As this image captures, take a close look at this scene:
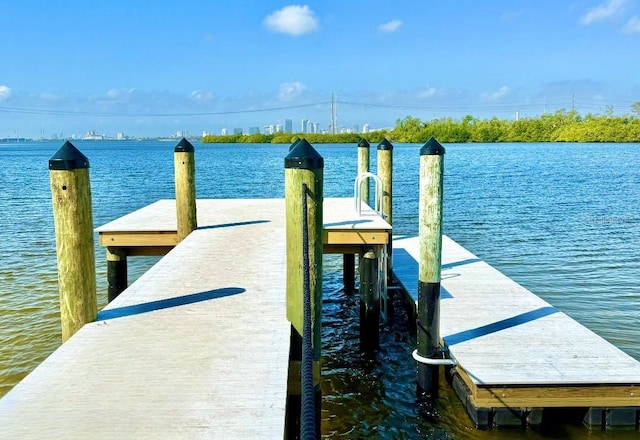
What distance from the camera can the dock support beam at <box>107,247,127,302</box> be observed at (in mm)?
9273

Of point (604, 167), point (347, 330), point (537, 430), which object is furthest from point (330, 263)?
point (604, 167)

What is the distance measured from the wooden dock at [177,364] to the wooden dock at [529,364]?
2.54 meters

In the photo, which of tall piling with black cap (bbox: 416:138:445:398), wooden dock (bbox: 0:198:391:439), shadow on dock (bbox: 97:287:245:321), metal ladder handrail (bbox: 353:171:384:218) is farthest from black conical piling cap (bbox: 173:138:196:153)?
tall piling with black cap (bbox: 416:138:445:398)

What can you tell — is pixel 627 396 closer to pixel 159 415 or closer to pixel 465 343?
pixel 465 343

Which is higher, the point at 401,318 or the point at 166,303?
the point at 166,303

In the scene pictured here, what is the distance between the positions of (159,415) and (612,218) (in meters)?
24.1

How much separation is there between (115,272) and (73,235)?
4496mm

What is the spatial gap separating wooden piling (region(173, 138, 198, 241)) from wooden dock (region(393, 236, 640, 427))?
4176 mm

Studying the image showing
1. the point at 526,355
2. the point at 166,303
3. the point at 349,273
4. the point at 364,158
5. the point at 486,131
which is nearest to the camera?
the point at 166,303

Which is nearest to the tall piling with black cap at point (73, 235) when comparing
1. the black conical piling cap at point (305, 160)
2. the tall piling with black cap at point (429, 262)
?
the black conical piling cap at point (305, 160)

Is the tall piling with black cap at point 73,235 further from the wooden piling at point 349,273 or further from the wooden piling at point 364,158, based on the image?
the wooden piling at point 349,273

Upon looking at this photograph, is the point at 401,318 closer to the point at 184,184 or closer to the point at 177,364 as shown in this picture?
the point at 184,184

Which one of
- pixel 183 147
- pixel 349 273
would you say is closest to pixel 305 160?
pixel 183 147

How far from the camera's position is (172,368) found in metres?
4.25
